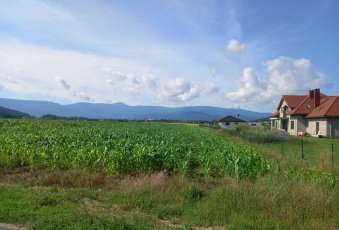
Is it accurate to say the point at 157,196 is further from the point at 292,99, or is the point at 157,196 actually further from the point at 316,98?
the point at 292,99

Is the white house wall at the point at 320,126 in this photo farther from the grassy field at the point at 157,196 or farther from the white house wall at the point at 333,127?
the grassy field at the point at 157,196

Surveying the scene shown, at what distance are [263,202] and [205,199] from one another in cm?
142

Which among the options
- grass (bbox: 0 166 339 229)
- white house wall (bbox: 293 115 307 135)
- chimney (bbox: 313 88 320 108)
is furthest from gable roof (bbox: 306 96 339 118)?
grass (bbox: 0 166 339 229)

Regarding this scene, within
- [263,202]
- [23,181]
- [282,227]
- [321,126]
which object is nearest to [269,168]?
[263,202]

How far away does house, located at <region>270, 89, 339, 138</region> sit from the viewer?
1647 inches

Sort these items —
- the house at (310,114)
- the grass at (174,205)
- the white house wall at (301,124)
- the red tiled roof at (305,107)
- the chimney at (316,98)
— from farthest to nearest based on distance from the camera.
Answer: the chimney at (316,98)
the white house wall at (301,124)
the red tiled roof at (305,107)
the house at (310,114)
the grass at (174,205)

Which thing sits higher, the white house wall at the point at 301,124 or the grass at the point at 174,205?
the white house wall at the point at 301,124

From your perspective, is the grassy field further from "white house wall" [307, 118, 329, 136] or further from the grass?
"white house wall" [307, 118, 329, 136]

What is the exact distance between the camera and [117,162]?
36.3 ft

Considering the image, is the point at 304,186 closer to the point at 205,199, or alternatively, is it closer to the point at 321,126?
the point at 205,199

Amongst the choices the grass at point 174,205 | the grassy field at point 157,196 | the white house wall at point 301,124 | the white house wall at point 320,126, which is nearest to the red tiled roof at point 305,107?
the white house wall at point 301,124

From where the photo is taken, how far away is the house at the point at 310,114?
41.8m

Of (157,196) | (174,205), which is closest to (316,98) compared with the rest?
(157,196)

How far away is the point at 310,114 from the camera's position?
4706 cm
